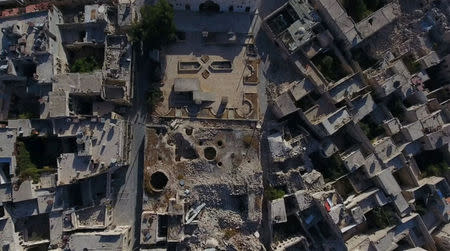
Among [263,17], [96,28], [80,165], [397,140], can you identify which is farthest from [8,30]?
[397,140]

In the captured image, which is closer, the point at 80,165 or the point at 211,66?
the point at 80,165

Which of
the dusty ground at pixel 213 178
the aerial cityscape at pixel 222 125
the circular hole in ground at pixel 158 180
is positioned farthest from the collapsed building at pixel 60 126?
the dusty ground at pixel 213 178

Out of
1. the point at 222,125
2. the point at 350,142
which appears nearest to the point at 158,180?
the point at 222,125

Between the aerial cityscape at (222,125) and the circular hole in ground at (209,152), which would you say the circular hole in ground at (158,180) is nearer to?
the aerial cityscape at (222,125)

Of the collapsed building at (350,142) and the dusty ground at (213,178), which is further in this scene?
the collapsed building at (350,142)

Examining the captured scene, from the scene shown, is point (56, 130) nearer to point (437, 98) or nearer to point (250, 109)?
point (250, 109)
